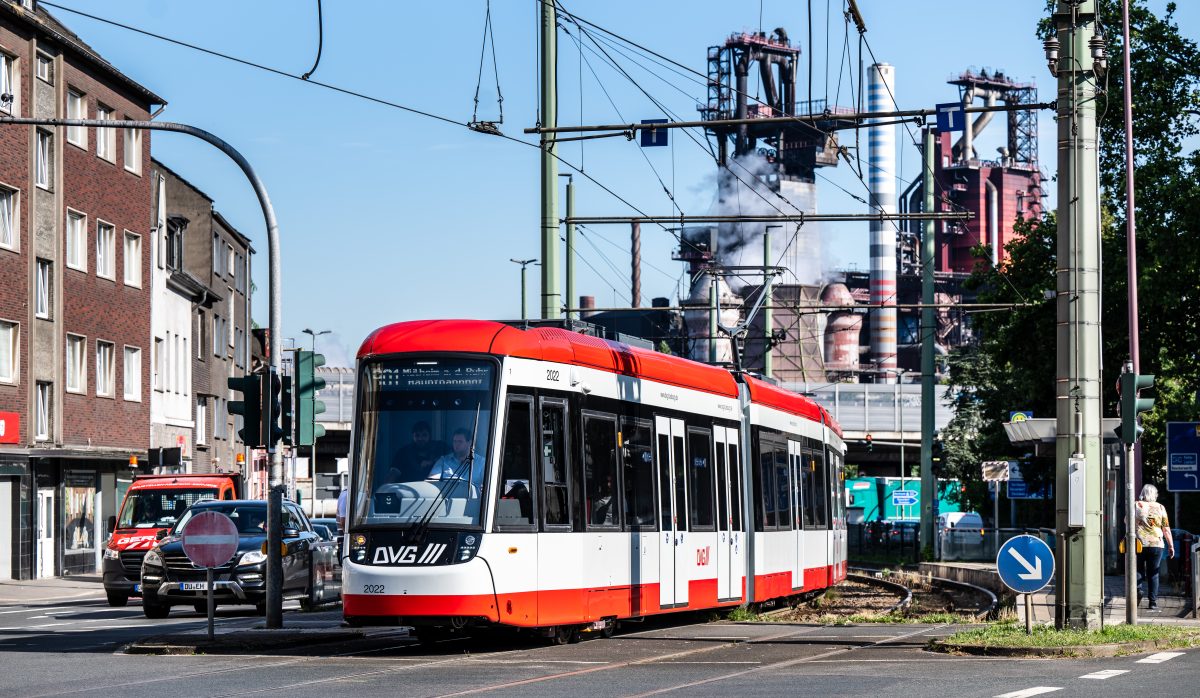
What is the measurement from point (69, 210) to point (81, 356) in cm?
367

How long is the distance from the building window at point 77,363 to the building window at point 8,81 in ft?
20.4

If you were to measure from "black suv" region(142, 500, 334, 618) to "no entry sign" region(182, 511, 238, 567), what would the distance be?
5.57m

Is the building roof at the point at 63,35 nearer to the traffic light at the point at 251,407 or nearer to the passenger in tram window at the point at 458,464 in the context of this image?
the traffic light at the point at 251,407

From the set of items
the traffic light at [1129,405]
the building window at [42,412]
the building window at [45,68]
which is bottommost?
the traffic light at [1129,405]

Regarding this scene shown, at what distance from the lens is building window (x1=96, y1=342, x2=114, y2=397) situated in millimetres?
48531

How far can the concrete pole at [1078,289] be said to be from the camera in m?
16.6

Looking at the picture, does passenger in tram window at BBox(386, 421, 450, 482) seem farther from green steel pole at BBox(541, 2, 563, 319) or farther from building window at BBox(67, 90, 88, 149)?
building window at BBox(67, 90, 88, 149)

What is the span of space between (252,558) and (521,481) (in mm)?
9372

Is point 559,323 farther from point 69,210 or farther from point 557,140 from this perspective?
point 69,210

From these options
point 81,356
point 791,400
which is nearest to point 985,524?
point 81,356

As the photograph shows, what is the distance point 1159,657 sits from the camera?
15500 millimetres

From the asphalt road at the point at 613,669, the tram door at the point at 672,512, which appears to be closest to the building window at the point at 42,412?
the asphalt road at the point at 613,669

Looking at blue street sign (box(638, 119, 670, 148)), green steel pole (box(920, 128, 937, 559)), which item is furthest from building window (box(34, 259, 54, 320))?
blue street sign (box(638, 119, 670, 148))

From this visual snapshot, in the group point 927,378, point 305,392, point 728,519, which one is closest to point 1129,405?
point 728,519
